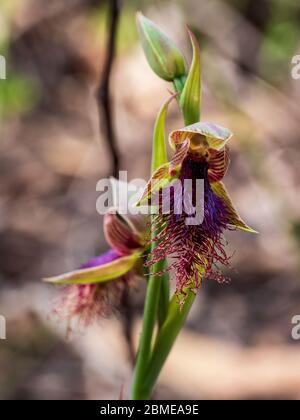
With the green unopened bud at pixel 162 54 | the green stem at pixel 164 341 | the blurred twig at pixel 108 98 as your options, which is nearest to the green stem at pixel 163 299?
the green stem at pixel 164 341

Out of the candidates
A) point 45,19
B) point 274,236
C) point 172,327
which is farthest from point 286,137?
point 172,327

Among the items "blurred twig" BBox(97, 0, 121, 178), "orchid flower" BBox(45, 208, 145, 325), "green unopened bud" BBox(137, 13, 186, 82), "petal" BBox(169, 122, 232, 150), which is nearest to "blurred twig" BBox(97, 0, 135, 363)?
"blurred twig" BBox(97, 0, 121, 178)

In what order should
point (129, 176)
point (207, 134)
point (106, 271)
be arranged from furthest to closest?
→ point (129, 176) → point (106, 271) → point (207, 134)

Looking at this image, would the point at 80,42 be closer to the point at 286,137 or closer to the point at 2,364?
the point at 286,137

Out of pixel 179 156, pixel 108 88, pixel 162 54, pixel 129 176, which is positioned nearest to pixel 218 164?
pixel 179 156

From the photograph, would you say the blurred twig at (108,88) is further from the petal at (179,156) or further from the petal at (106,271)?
the petal at (179,156)

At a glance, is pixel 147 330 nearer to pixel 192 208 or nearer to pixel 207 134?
pixel 192 208
